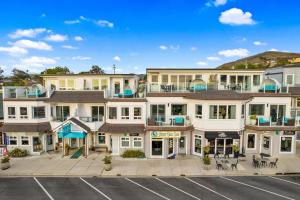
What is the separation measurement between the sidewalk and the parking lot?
1.01m

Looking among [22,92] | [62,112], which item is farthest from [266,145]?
[22,92]

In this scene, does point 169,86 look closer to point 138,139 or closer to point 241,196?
point 138,139

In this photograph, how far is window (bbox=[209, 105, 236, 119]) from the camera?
2547 cm

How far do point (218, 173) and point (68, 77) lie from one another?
22.4m

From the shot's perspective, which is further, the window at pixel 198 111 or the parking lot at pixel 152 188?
the window at pixel 198 111

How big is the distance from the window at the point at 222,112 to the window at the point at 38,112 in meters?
19.6

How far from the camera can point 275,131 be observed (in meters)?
26.2

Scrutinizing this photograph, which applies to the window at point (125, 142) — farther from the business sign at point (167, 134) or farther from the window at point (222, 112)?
the window at point (222, 112)

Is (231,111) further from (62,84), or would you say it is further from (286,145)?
(62,84)

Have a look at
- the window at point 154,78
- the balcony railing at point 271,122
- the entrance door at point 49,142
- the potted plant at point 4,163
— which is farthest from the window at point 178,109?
the potted plant at point 4,163

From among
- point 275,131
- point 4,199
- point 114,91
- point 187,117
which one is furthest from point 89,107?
point 275,131

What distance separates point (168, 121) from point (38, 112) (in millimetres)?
15515

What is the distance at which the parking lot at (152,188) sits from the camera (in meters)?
17.1

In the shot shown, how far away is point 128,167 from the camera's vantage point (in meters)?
23.5
